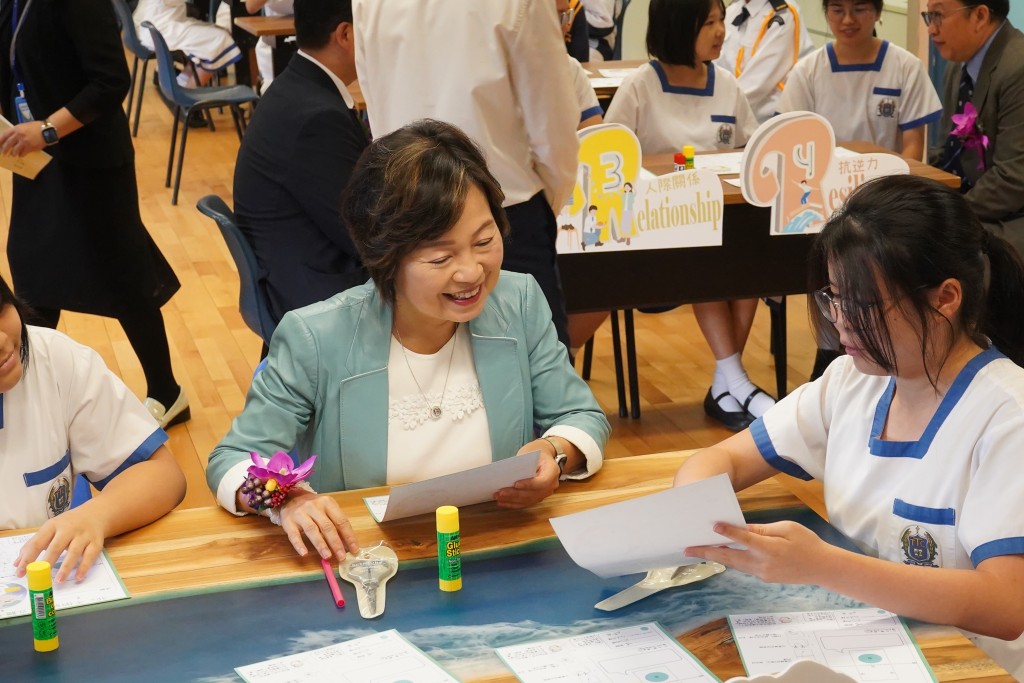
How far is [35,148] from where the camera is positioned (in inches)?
128

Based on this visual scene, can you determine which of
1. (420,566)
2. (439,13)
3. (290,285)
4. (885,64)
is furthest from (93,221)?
(885,64)

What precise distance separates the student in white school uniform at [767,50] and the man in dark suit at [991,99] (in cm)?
111

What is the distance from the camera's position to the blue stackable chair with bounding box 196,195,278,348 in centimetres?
270

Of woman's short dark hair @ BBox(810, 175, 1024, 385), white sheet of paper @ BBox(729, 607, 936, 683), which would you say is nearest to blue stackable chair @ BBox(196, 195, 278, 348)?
woman's short dark hair @ BBox(810, 175, 1024, 385)

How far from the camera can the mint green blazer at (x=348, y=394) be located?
1774 millimetres

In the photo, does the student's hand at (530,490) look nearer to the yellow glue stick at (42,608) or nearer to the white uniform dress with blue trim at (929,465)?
the white uniform dress with blue trim at (929,465)

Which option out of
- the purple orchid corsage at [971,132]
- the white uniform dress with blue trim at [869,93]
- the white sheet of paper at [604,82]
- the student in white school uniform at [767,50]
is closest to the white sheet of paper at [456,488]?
the purple orchid corsage at [971,132]

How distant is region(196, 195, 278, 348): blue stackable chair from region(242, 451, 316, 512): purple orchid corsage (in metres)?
1.18

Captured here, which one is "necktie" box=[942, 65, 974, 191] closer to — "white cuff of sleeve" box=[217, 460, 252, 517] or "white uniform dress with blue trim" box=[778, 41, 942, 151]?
"white uniform dress with blue trim" box=[778, 41, 942, 151]

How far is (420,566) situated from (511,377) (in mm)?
441

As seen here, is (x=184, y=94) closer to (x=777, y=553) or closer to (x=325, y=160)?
(x=325, y=160)

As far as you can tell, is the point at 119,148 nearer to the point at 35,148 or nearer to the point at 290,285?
the point at 35,148

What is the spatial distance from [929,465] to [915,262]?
262mm

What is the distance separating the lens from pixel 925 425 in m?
1.54
